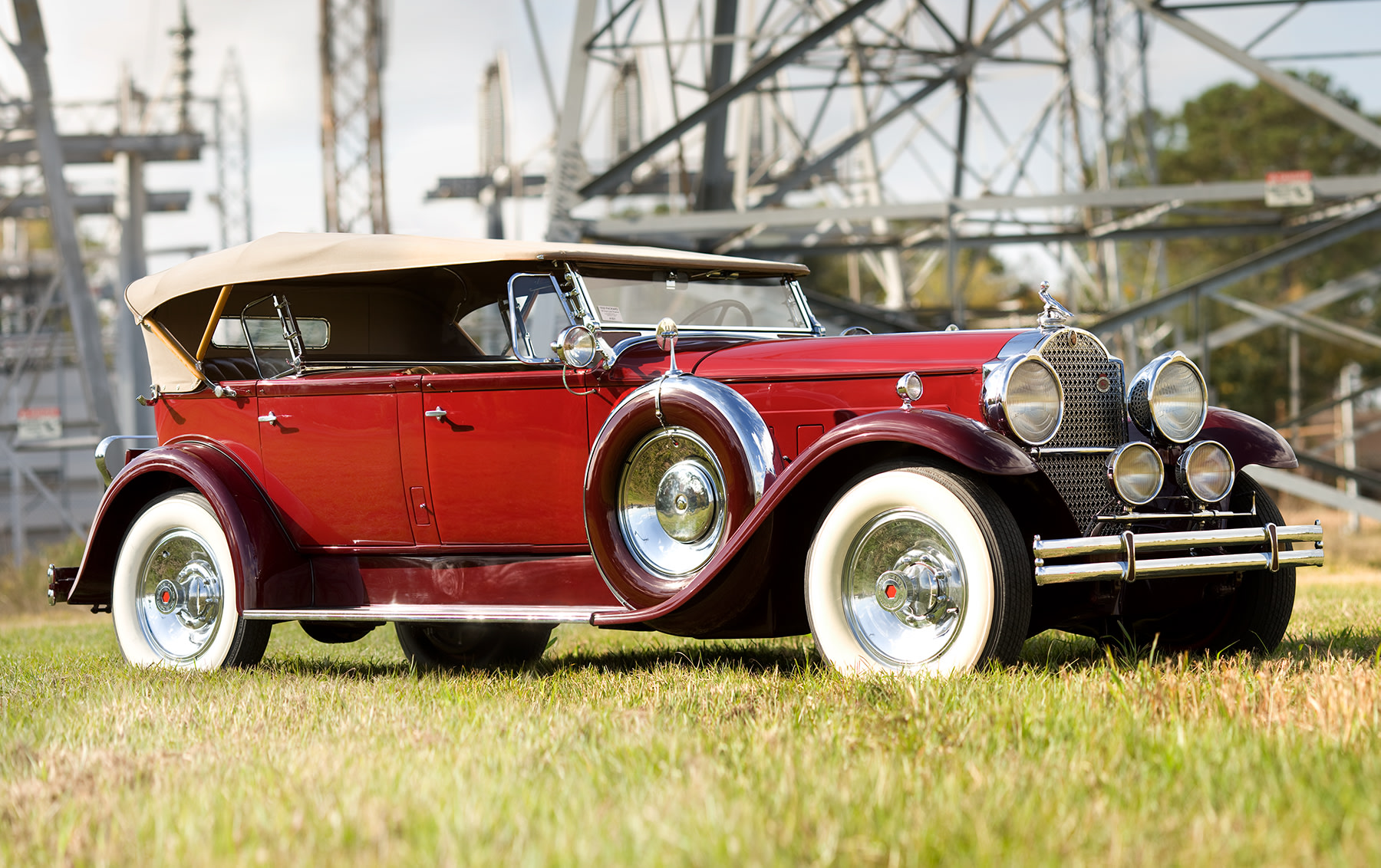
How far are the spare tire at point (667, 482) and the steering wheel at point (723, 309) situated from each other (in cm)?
95

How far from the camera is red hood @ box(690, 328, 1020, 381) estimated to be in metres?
4.49

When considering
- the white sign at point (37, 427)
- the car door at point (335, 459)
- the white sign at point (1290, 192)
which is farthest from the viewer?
the white sign at point (37, 427)

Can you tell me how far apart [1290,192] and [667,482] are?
890 cm

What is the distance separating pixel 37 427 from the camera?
17328 mm

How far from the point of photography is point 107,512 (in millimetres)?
6023

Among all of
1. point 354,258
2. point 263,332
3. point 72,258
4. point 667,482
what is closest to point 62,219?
point 72,258

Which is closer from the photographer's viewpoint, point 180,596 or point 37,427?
point 180,596

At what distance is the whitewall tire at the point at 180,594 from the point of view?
5.62 meters

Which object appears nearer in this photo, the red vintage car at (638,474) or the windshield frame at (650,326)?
the red vintage car at (638,474)

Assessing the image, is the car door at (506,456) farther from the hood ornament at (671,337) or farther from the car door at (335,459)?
the hood ornament at (671,337)

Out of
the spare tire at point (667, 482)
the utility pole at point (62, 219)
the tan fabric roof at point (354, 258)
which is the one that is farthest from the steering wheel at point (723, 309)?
the utility pole at point (62, 219)

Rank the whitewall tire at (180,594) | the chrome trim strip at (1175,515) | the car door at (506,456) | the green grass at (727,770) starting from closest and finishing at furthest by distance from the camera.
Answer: the green grass at (727,770) → the chrome trim strip at (1175,515) → the car door at (506,456) → the whitewall tire at (180,594)

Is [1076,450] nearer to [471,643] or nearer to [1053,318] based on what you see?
[1053,318]

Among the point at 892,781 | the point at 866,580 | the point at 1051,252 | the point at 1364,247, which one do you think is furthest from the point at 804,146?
the point at 1364,247
